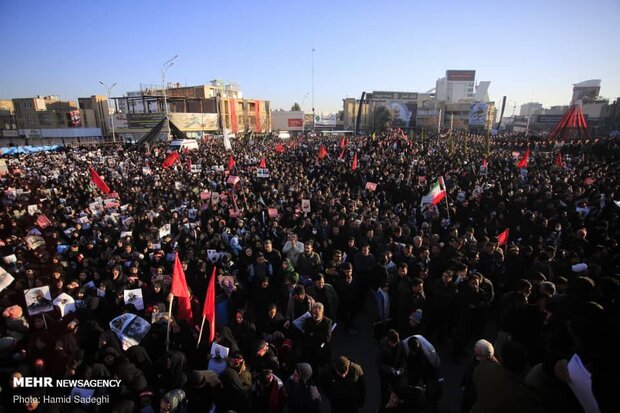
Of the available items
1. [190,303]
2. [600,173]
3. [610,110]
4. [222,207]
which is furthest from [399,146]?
[610,110]

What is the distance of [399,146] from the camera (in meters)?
26.1

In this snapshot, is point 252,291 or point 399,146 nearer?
point 252,291

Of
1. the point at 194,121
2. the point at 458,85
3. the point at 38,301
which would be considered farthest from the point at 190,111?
the point at 458,85

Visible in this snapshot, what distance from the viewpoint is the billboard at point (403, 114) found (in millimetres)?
68625

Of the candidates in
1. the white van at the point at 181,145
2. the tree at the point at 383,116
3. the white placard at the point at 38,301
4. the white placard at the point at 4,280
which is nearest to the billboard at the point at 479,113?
the tree at the point at 383,116

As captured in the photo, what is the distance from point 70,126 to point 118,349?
6698 centimetres

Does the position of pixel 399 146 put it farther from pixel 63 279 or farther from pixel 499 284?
pixel 63 279

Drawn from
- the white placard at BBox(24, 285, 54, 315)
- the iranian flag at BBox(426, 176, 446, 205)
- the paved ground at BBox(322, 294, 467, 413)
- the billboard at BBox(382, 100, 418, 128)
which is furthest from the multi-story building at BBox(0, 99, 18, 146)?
the paved ground at BBox(322, 294, 467, 413)

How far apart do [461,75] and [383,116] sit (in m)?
60.9

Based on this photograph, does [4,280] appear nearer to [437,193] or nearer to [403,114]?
[437,193]

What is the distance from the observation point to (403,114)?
68.7m

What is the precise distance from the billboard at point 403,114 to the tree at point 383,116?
1.94ft

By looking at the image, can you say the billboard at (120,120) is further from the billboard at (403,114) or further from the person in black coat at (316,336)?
the person in black coat at (316,336)

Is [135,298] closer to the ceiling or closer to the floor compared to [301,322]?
closer to the floor
